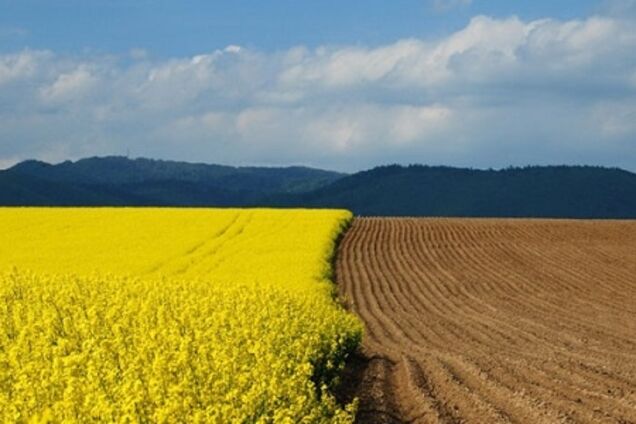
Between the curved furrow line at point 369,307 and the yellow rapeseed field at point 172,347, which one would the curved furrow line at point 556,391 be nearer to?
the yellow rapeseed field at point 172,347

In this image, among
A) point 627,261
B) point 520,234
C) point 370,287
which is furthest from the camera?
point 520,234

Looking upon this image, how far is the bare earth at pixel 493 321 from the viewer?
14.5 meters

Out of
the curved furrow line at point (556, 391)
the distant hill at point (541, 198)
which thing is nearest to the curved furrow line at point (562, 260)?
the curved furrow line at point (556, 391)

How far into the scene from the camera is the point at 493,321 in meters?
28.2

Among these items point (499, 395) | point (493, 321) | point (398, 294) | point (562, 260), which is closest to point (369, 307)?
point (398, 294)

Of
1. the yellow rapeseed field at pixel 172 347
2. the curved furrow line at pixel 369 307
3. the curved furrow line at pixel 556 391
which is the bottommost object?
the curved furrow line at pixel 369 307

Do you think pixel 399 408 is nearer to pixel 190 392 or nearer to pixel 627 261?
pixel 190 392

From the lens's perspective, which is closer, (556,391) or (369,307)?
(556,391)

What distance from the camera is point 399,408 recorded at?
14.2 metres

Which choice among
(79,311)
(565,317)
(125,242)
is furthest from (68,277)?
(125,242)

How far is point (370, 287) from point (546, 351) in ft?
46.4

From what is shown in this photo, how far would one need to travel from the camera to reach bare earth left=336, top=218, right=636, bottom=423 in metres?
14.5

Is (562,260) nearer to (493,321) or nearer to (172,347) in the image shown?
(493,321)

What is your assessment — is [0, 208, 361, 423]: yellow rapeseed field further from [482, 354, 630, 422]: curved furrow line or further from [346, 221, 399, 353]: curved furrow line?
[482, 354, 630, 422]: curved furrow line
